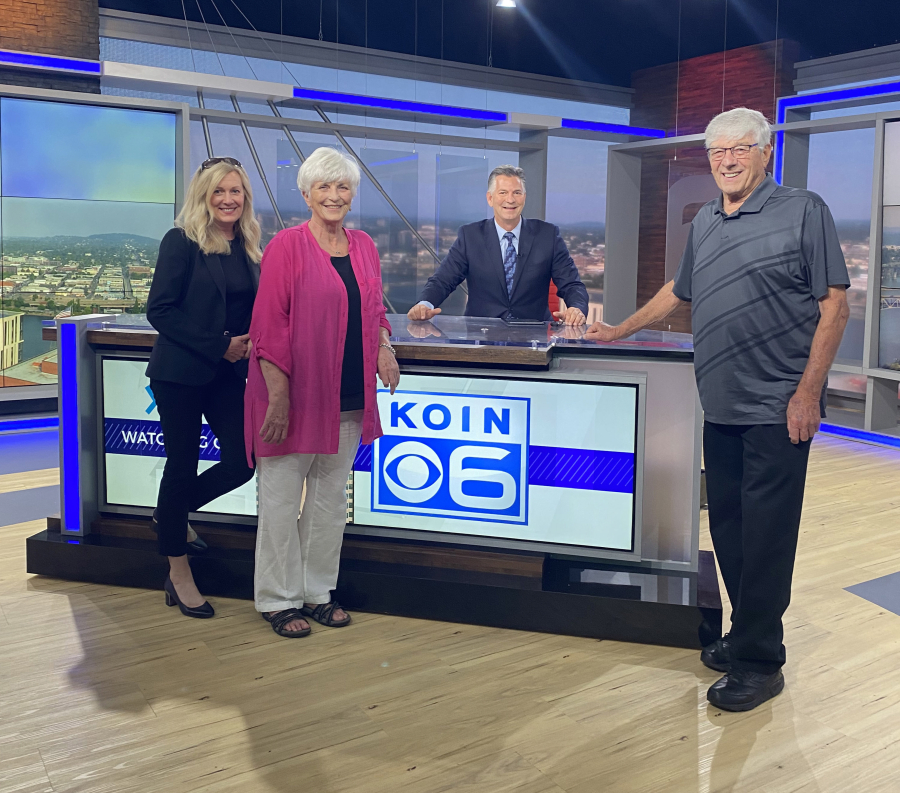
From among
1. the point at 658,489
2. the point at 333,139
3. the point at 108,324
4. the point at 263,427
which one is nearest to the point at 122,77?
the point at 333,139

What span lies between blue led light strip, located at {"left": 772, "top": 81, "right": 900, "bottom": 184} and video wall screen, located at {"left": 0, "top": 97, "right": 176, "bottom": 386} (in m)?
5.02

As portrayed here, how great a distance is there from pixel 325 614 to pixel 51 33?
19.6ft

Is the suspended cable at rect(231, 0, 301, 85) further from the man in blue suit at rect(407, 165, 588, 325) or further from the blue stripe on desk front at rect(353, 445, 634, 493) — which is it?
the blue stripe on desk front at rect(353, 445, 634, 493)

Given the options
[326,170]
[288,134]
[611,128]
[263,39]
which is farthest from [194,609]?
[611,128]

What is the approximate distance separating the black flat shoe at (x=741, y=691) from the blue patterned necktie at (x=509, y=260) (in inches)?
80.5

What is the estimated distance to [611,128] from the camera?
8.84 meters

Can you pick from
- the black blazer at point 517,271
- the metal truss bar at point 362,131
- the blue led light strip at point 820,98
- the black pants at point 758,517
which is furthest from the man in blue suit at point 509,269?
the blue led light strip at point 820,98

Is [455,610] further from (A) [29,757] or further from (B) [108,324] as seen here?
(B) [108,324]

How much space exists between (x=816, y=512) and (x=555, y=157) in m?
6.25

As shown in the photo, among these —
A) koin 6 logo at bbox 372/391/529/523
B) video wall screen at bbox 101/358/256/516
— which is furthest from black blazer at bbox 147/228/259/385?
koin 6 logo at bbox 372/391/529/523

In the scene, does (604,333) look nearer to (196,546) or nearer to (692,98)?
(196,546)

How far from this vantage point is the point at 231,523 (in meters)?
3.57

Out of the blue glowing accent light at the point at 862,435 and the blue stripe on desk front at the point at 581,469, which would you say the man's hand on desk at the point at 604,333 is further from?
the blue glowing accent light at the point at 862,435

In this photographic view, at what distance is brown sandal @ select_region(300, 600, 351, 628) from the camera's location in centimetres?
310
